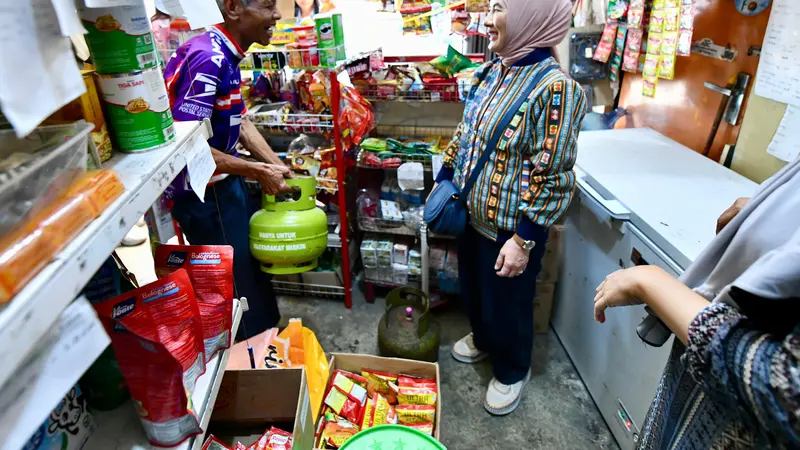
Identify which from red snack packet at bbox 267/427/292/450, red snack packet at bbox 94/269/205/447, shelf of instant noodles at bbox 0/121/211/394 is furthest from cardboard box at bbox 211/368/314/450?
shelf of instant noodles at bbox 0/121/211/394

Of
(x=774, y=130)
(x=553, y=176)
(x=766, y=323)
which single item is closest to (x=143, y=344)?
(x=766, y=323)

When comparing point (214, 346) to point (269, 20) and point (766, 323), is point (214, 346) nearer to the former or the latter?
point (766, 323)

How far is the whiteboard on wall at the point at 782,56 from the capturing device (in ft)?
5.01

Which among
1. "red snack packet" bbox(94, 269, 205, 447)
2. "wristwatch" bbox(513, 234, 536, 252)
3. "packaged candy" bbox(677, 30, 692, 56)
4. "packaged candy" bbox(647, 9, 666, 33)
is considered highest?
"packaged candy" bbox(647, 9, 666, 33)

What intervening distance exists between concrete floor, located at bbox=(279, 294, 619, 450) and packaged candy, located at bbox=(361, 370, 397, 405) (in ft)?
1.13

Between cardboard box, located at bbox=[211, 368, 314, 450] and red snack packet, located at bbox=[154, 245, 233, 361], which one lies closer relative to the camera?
red snack packet, located at bbox=[154, 245, 233, 361]

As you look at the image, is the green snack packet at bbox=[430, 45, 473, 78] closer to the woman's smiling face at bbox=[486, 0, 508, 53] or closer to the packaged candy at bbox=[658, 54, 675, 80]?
the woman's smiling face at bbox=[486, 0, 508, 53]

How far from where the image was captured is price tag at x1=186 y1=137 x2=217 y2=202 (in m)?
0.91

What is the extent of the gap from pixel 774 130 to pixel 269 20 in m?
1.94

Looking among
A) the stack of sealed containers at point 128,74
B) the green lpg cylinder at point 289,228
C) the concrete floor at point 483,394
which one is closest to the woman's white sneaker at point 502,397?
the concrete floor at point 483,394

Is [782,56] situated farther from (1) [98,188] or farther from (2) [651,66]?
(1) [98,188]

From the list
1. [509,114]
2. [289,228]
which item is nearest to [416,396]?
[289,228]

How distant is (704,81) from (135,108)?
2185mm

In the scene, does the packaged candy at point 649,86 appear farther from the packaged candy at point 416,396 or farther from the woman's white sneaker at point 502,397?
the packaged candy at point 416,396
